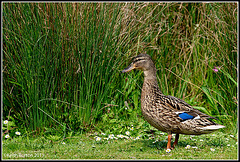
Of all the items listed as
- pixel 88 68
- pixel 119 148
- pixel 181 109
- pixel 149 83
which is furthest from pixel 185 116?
pixel 88 68

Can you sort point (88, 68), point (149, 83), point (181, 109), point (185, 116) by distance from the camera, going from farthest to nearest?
point (88, 68)
point (149, 83)
point (181, 109)
point (185, 116)

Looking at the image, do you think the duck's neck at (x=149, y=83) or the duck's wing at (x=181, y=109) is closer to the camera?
the duck's wing at (x=181, y=109)

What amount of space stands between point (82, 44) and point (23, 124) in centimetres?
187

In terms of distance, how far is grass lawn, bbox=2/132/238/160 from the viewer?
5.39 meters

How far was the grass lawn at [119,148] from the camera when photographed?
5395mm

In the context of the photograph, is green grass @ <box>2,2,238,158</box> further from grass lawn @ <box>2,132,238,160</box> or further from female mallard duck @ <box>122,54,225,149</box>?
female mallard duck @ <box>122,54,225,149</box>

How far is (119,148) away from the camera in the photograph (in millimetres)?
5949

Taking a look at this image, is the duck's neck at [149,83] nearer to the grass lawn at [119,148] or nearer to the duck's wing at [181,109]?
the duck's wing at [181,109]

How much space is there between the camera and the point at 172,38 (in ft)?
28.2

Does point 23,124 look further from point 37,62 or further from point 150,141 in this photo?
point 150,141

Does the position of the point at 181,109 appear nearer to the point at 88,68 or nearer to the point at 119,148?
the point at 119,148

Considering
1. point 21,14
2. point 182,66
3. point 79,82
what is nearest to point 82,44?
point 79,82

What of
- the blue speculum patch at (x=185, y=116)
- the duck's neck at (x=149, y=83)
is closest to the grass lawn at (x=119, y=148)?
the blue speculum patch at (x=185, y=116)

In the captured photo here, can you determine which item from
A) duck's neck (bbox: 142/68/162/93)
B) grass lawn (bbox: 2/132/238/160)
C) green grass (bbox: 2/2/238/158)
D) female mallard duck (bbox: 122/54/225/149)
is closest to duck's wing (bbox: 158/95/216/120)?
female mallard duck (bbox: 122/54/225/149)
